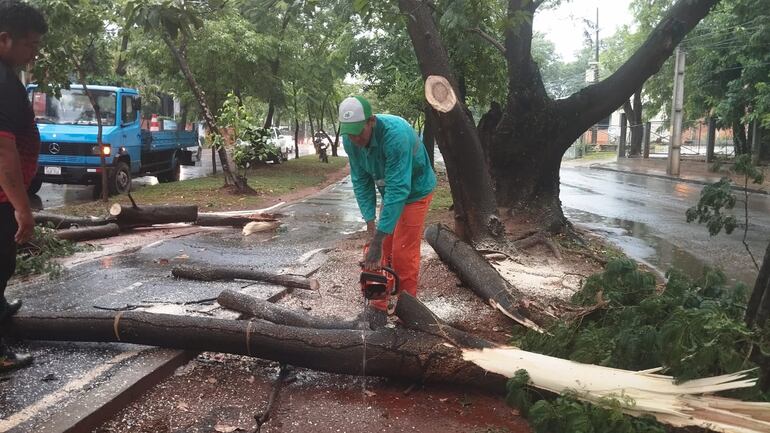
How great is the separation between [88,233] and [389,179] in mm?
5542

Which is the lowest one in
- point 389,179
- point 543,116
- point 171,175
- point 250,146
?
point 171,175

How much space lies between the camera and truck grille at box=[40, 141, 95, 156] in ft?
43.9

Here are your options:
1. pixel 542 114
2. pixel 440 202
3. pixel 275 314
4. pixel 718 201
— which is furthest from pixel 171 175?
pixel 718 201

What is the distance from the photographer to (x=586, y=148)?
169 ft

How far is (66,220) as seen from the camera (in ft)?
27.2

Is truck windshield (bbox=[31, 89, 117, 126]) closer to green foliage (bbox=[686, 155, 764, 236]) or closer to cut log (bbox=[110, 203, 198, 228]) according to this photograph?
cut log (bbox=[110, 203, 198, 228])

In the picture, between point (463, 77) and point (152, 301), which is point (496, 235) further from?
point (463, 77)

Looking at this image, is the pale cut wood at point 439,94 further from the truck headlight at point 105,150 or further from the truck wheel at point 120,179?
the truck wheel at point 120,179

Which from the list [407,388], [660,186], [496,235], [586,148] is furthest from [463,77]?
[586,148]

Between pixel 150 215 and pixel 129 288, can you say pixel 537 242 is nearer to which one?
pixel 129 288

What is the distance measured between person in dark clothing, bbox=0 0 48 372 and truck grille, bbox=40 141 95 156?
10.8 m

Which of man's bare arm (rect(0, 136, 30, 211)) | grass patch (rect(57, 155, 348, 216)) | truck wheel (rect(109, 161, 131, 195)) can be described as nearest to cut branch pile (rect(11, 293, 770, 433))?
man's bare arm (rect(0, 136, 30, 211))

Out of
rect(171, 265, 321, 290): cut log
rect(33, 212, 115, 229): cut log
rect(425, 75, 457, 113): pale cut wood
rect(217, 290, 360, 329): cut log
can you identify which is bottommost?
rect(171, 265, 321, 290): cut log

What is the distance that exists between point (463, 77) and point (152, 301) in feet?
28.1
